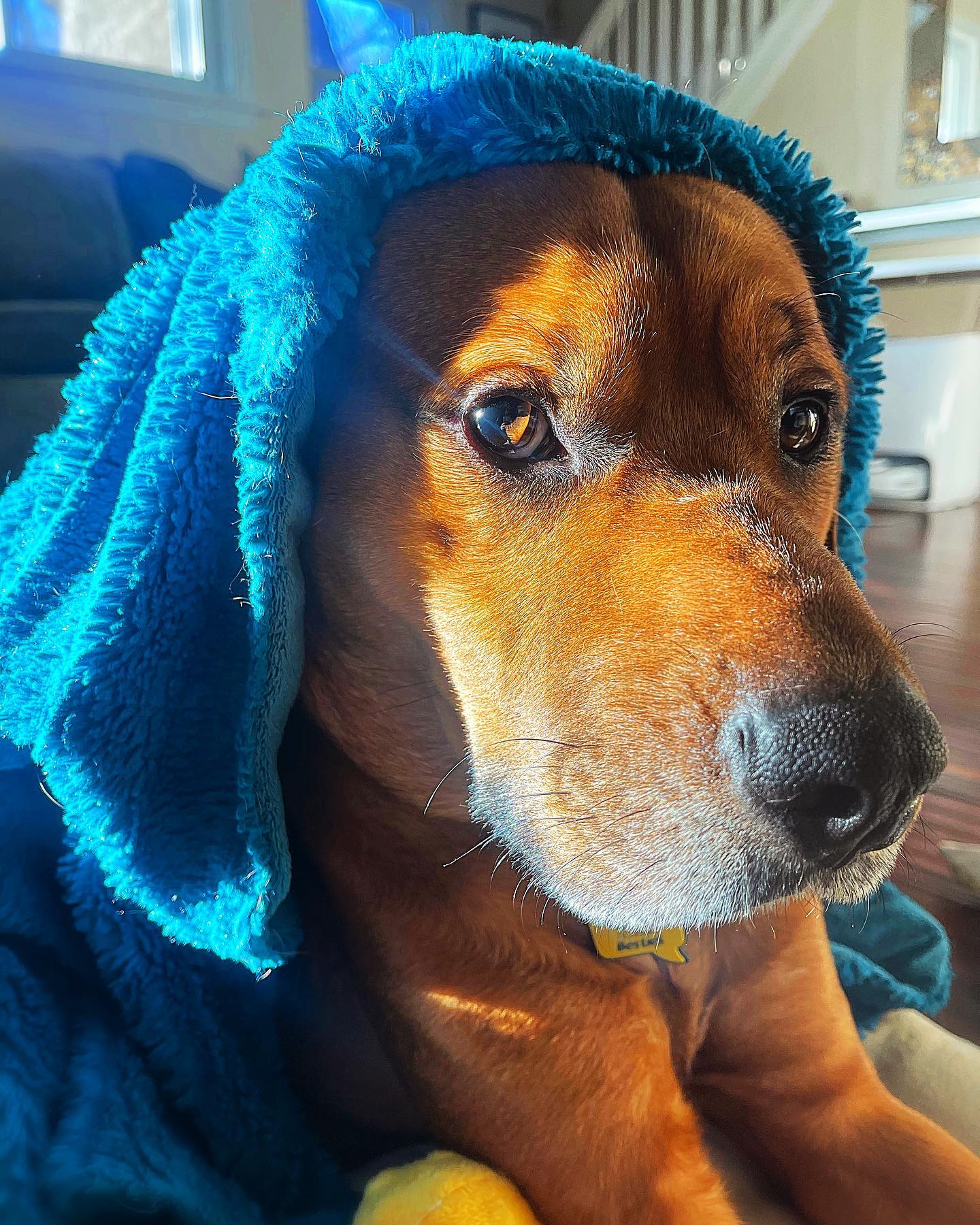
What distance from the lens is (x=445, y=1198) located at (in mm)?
527

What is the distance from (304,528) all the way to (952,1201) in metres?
0.66

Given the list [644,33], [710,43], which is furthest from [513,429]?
[710,43]

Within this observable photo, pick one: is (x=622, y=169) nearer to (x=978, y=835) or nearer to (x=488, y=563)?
(x=488, y=563)

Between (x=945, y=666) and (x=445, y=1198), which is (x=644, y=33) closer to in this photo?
(x=945, y=666)

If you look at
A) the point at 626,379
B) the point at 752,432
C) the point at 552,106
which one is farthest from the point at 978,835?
the point at 552,106

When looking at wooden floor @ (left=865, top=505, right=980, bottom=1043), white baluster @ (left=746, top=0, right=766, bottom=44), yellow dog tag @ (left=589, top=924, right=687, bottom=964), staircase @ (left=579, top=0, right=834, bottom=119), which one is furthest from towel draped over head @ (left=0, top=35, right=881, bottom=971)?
white baluster @ (left=746, top=0, right=766, bottom=44)

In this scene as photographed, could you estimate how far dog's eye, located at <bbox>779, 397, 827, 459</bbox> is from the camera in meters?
0.66

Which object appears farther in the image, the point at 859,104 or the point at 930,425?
the point at 859,104

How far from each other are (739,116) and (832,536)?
0.83 meters

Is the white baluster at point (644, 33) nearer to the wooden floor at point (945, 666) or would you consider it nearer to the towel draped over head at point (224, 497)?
the wooden floor at point (945, 666)

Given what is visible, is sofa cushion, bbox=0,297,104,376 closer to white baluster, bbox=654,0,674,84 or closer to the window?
the window

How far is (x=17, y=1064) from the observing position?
54 centimetres

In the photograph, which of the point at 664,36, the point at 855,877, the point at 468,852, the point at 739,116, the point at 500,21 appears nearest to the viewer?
the point at 855,877

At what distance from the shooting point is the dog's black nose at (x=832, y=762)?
0.43m
